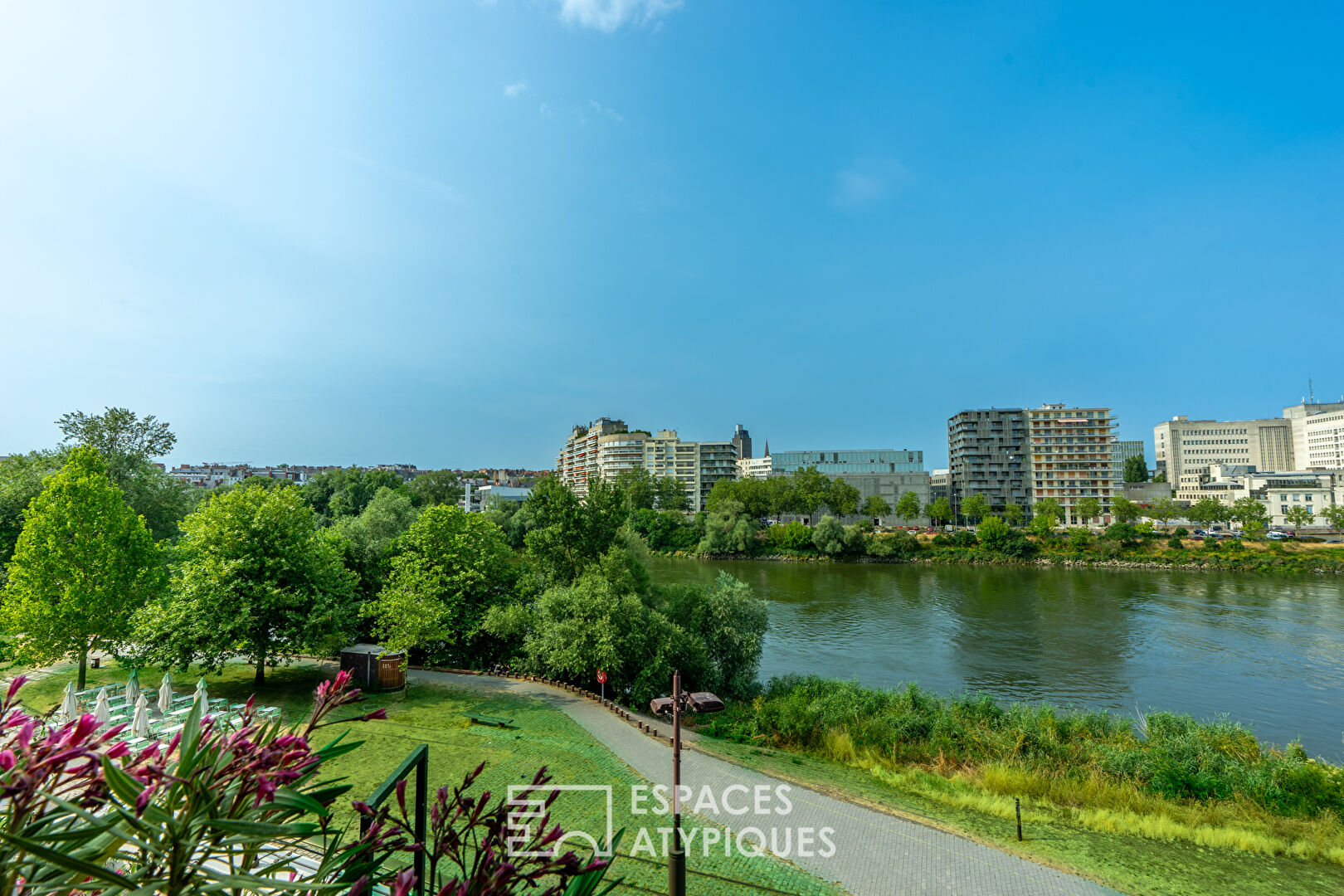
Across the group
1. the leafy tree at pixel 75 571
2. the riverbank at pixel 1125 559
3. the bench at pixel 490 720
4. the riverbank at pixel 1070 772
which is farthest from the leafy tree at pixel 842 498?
the leafy tree at pixel 75 571

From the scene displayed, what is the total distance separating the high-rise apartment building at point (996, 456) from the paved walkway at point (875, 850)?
3707 inches

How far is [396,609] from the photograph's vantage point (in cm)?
1881

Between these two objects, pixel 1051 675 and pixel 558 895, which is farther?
pixel 1051 675

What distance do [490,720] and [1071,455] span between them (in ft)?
328

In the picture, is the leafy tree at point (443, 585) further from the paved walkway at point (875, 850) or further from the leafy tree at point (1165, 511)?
the leafy tree at point (1165, 511)

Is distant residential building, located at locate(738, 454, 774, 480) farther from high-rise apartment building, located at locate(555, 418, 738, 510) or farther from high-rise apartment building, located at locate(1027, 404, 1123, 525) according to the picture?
high-rise apartment building, located at locate(1027, 404, 1123, 525)

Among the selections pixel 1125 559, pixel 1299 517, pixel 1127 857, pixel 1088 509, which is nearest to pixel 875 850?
pixel 1127 857

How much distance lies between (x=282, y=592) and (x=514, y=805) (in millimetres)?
17141

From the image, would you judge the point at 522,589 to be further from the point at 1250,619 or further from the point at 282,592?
the point at 1250,619

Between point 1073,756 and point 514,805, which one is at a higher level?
point 514,805

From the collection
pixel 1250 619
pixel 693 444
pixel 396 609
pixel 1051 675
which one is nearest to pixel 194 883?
pixel 396 609

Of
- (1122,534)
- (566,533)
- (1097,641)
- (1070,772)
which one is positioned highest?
(566,533)

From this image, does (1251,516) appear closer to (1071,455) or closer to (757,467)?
(1071,455)

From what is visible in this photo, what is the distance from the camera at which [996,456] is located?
97.5 m
